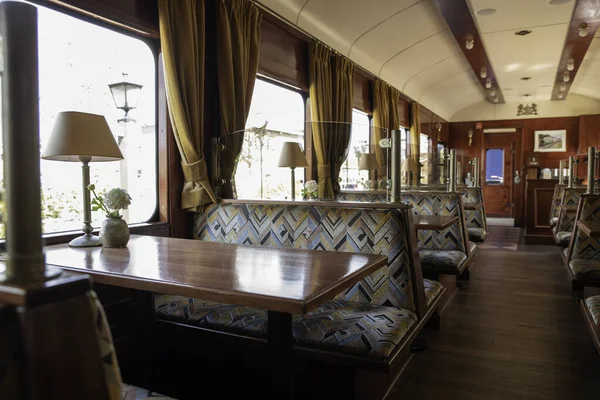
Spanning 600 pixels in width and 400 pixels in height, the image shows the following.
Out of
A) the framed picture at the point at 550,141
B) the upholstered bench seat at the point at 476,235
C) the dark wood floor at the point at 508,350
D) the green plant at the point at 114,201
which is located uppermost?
the framed picture at the point at 550,141

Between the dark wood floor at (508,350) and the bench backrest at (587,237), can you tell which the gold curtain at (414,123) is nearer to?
the dark wood floor at (508,350)

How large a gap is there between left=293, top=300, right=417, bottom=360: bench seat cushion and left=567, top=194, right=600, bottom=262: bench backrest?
2.37 metres

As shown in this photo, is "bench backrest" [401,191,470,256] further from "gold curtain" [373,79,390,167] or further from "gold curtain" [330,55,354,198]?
"gold curtain" [373,79,390,167]

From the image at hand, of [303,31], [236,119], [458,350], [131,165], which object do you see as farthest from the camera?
[303,31]

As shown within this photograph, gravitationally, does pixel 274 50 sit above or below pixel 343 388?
above

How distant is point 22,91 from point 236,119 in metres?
3.20

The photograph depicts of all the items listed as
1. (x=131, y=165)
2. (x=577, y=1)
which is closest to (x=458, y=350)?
(x=131, y=165)

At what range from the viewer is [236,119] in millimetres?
3850

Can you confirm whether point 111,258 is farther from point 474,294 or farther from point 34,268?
point 474,294

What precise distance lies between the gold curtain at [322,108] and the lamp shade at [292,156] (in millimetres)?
327

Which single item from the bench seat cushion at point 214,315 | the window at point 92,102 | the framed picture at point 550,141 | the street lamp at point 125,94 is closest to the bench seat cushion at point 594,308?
the bench seat cushion at point 214,315

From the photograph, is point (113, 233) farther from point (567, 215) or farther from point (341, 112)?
point (567, 215)

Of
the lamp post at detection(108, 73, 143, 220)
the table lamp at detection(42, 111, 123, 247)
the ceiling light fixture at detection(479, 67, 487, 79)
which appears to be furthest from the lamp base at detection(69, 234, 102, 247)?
the ceiling light fixture at detection(479, 67, 487, 79)

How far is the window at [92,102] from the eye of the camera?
2721 millimetres
